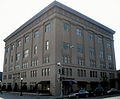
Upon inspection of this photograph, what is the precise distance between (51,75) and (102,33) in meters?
29.3

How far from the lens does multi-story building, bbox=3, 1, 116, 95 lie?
4338 cm

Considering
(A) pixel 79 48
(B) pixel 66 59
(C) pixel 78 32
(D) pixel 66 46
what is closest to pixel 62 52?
(B) pixel 66 59

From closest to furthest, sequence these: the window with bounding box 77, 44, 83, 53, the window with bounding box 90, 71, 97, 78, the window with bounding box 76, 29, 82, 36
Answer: the window with bounding box 77, 44, 83, 53 → the window with bounding box 76, 29, 82, 36 → the window with bounding box 90, 71, 97, 78

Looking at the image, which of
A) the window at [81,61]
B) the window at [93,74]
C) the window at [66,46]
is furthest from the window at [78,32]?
the window at [93,74]

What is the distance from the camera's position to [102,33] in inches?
2406

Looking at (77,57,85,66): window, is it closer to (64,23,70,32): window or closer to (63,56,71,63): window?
(63,56,71,63): window

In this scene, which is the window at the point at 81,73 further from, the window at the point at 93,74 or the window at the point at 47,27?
the window at the point at 47,27

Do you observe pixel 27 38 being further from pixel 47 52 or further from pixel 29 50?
pixel 47 52

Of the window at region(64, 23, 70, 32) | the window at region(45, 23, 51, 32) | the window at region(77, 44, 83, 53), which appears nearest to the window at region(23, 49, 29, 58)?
the window at region(45, 23, 51, 32)

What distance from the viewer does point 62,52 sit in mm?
44500

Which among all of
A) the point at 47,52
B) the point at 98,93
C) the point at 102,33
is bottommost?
the point at 98,93

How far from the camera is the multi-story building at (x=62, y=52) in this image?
43.4 metres

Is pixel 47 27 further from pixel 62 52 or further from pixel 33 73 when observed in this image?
pixel 33 73

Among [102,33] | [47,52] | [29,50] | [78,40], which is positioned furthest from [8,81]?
[102,33]
